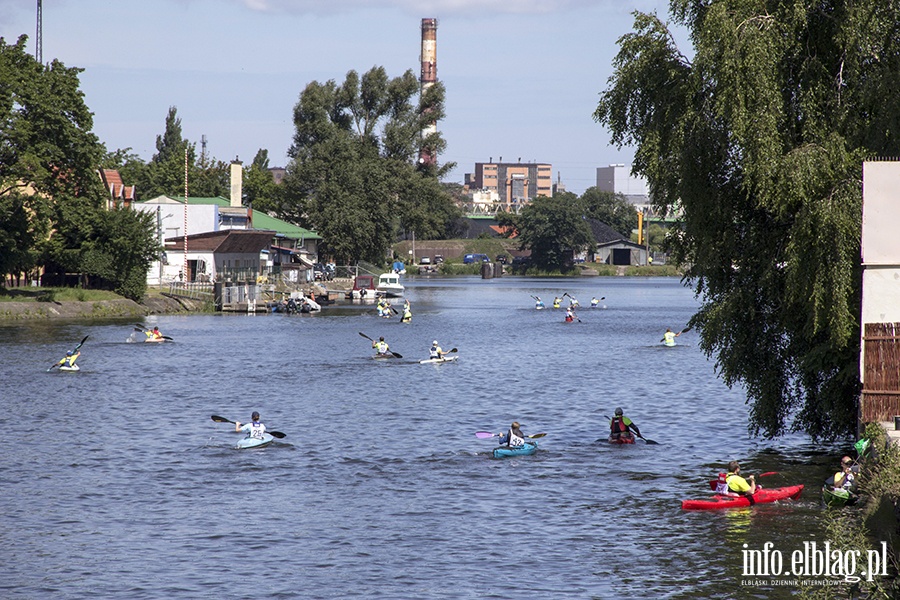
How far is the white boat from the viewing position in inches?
4770

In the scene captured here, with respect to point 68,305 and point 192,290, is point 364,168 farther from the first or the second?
point 68,305

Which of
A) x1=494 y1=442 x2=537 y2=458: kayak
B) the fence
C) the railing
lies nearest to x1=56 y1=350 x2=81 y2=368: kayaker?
x1=494 y1=442 x2=537 y2=458: kayak

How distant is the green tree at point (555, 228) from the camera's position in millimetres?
189500

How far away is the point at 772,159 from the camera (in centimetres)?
2712

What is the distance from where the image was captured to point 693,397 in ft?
165

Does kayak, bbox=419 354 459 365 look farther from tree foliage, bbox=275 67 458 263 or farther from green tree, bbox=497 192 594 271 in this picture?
green tree, bbox=497 192 594 271

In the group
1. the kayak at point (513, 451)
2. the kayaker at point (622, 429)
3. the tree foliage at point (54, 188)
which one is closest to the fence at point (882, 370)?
the kayaker at point (622, 429)

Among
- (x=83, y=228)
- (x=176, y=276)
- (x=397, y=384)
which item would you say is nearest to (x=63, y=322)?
(x=83, y=228)

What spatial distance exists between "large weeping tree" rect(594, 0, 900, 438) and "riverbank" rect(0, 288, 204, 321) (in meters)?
57.3

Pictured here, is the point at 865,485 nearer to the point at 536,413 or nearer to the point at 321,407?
the point at 536,413

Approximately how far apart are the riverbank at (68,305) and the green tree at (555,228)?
360 feet

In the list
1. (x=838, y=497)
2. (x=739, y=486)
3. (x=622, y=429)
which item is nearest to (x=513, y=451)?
(x=622, y=429)

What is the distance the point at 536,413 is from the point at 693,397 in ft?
32.0

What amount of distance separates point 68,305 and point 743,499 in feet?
211
